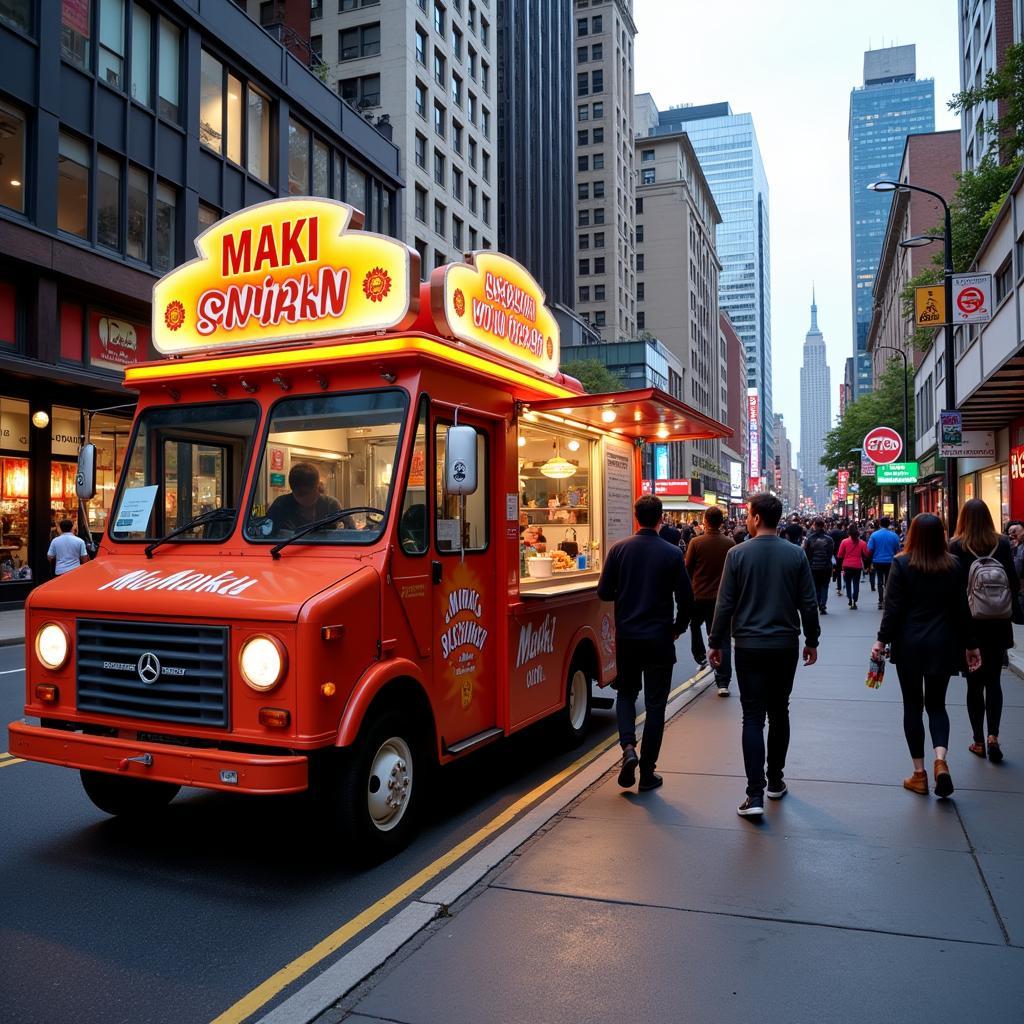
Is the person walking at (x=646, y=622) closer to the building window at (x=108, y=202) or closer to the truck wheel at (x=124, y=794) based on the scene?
the truck wheel at (x=124, y=794)

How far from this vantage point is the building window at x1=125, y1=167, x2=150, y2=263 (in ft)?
75.9

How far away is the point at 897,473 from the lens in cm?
3175

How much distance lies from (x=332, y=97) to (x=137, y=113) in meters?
9.83

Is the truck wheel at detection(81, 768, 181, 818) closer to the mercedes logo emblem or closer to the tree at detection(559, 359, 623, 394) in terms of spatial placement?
the mercedes logo emblem

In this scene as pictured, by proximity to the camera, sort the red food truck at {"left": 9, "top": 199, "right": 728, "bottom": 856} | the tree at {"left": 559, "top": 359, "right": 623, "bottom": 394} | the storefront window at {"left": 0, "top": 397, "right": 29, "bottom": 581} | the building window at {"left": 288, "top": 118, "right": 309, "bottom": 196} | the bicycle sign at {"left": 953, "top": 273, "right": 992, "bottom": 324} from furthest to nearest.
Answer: the tree at {"left": 559, "top": 359, "right": 623, "bottom": 394} → the building window at {"left": 288, "top": 118, "right": 309, "bottom": 196} → the storefront window at {"left": 0, "top": 397, "right": 29, "bottom": 581} → the bicycle sign at {"left": 953, "top": 273, "right": 992, "bottom": 324} → the red food truck at {"left": 9, "top": 199, "right": 728, "bottom": 856}

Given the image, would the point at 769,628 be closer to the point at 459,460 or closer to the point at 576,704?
the point at 459,460

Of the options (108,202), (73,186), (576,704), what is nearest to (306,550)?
(576,704)

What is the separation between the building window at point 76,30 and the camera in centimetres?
2109

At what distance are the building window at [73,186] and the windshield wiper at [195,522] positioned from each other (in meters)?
18.6

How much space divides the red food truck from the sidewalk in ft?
3.37

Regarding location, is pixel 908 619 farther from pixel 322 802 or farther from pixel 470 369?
pixel 322 802

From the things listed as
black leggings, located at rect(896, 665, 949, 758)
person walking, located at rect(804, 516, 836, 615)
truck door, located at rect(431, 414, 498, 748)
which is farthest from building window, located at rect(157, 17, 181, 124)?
black leggings, located at rect(896, 665, 949, 758)

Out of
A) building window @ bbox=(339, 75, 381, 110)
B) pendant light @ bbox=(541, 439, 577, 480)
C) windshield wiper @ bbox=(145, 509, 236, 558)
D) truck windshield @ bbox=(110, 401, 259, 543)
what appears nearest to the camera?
windshield wiper @ bbox=(145, 509, 236, 558)

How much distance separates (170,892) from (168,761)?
A: 679mm
